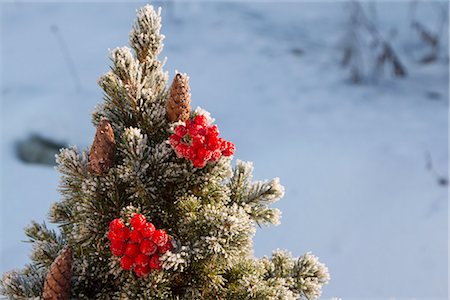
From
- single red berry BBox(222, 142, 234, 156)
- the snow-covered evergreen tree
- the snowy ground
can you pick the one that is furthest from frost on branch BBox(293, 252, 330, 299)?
the snowy ground

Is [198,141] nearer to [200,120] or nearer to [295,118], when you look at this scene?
[200,120]

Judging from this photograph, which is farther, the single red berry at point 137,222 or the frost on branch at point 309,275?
the frost on branch at point 309,275

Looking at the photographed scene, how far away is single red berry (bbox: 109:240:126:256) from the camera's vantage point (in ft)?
3.11

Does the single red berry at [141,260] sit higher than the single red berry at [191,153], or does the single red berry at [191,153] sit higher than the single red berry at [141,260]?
the single red berry at [191,153]

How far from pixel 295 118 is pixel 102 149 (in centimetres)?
254

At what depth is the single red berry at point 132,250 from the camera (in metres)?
0.95

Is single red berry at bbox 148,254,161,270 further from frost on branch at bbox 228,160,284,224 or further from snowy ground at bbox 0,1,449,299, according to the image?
snowy ground at bbox 0,1,449,299

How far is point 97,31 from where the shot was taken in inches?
168

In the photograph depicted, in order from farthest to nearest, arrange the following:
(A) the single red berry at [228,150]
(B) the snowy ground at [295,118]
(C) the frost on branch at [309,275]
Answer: (B) the snowy ground at [295,118]
(C) the frost on branch at [309,275]
(A) the single red berry at [228,150]

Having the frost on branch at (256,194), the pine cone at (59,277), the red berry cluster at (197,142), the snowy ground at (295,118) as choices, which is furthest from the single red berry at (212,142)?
the snowy ground at (295,118)

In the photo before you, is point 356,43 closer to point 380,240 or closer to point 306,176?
point 306,176

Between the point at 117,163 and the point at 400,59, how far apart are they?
3446mm

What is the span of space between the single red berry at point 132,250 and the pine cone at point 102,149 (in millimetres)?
147

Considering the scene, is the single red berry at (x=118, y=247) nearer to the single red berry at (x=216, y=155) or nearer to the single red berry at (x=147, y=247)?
the single red berry at (x=147, y=247)
